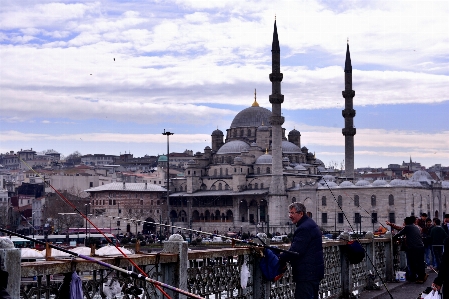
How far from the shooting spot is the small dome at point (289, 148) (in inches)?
2860

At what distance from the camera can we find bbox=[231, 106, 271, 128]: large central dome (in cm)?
7406

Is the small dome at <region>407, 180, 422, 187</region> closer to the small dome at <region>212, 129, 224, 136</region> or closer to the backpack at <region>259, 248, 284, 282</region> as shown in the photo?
the small dome at <region>212, 129, 224, 136</region>

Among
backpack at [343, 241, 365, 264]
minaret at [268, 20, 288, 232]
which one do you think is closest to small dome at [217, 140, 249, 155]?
minaret at [268, 20, 288, 232]

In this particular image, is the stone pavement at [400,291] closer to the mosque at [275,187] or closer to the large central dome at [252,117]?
the mosque at [275,187]

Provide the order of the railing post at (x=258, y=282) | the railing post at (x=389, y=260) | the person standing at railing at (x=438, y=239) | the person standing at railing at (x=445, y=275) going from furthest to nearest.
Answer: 1. the person standing at railing at (x=438, y=239)
2. the railing post at (x=389, y=260)
3. the railing post at (x=258, y=282)
4. the person standing at railing at (x=445, y=275)

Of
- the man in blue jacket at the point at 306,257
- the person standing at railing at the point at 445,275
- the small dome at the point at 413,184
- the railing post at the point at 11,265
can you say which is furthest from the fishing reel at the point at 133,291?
the small dome at the point at 413,184

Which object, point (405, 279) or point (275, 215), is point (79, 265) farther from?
point (275, 215)

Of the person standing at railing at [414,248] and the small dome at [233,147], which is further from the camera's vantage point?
the small dome at [233,147]

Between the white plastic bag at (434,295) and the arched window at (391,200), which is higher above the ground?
the arched window at (391,200)

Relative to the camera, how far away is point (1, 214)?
61.1 metres

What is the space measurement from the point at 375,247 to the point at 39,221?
5938 cm

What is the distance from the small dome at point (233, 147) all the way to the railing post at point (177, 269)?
211ft

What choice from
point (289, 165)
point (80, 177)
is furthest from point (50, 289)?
point (80, 177)

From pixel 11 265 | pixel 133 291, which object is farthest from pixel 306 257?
pixel 11 265
